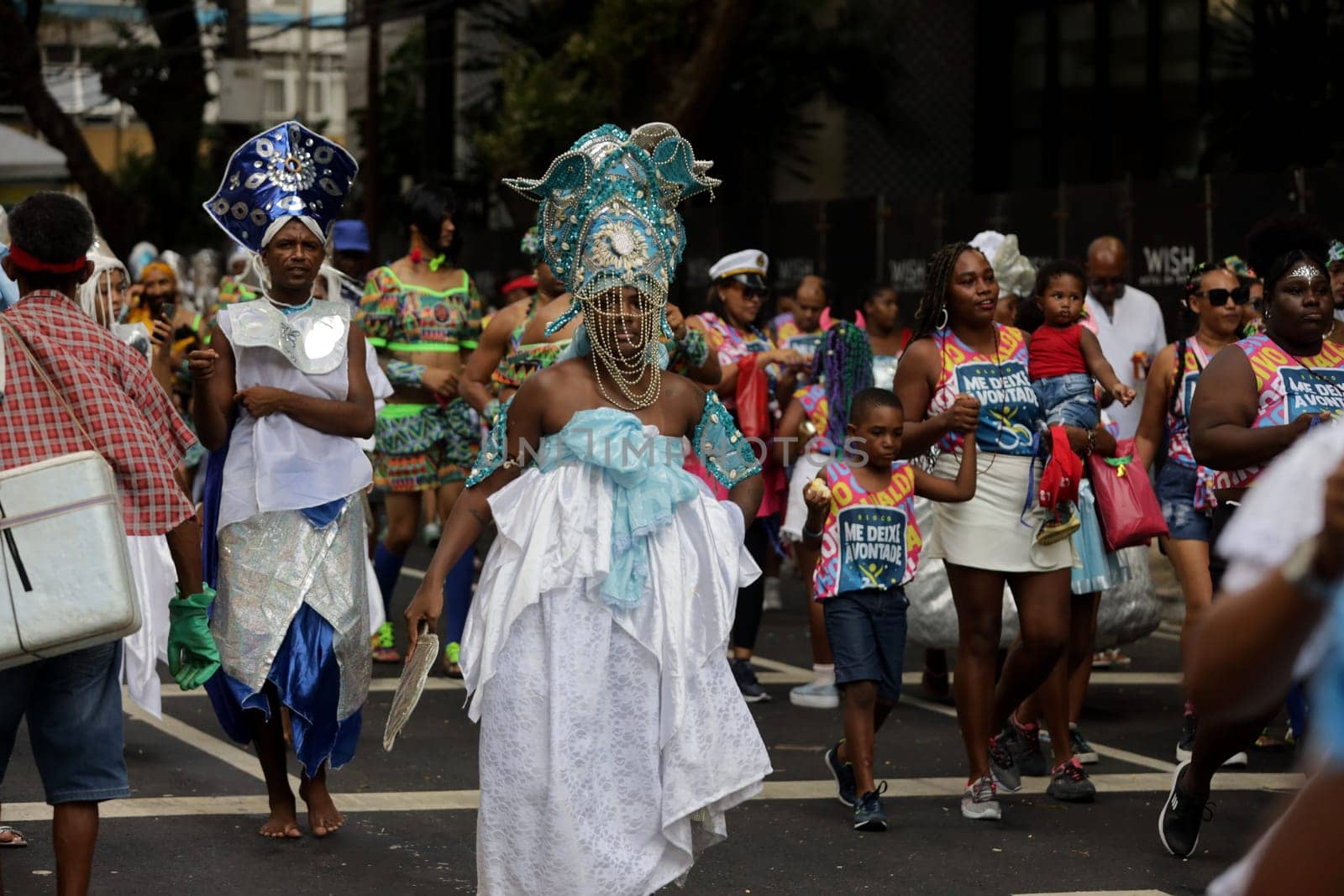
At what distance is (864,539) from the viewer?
716 centimetres

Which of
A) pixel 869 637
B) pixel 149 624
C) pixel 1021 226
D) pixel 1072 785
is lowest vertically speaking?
pixel 1072 785

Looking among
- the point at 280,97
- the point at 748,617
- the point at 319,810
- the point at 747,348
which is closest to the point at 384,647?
the point at 748,617

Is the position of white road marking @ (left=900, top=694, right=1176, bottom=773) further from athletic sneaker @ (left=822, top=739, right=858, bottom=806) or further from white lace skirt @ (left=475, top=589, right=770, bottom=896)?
white lace skirt @ (left=475, top=589, right=770, bottom=896)

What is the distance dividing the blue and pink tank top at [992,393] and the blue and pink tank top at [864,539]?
308mm

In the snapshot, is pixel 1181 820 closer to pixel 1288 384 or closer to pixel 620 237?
pixel 1288 384

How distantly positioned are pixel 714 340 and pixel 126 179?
36.8 metres

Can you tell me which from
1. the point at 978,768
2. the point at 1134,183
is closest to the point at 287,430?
the point at 978,768

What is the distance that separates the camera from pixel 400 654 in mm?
10352

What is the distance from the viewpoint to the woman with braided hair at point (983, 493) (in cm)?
695

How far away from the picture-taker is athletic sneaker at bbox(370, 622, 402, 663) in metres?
10.1

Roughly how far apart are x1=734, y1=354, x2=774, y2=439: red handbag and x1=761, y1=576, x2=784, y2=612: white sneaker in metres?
2.50

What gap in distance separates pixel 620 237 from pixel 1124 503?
3073 millimetres

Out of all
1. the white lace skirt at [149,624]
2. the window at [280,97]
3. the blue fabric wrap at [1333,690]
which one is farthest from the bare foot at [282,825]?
the window at [280,97]

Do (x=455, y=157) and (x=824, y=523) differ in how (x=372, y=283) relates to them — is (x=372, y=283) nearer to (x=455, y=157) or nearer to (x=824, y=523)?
(x=824, y=523)
